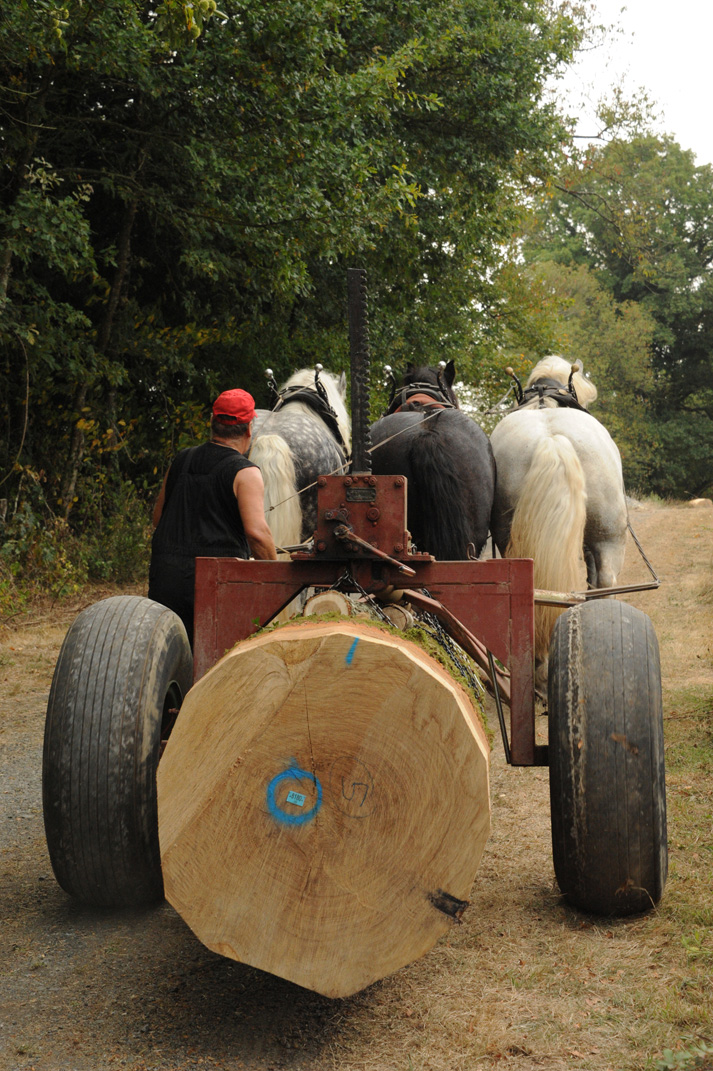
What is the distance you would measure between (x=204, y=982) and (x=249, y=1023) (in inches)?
10.9

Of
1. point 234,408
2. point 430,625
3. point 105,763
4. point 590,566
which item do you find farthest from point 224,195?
point 105,763

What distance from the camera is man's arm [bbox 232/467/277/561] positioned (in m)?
3.84

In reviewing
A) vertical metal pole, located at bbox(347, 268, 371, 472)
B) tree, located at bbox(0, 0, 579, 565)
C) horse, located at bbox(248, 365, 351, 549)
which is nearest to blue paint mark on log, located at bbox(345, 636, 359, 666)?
vertical metal pole, located at bbox(347, 268, 371, 472)

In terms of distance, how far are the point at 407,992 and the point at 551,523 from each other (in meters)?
3.47

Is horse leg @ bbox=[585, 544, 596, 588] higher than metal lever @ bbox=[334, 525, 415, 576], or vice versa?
metal lever @ bbox=[334, 525, 415, 576]

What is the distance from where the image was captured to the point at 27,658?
7.86 meters

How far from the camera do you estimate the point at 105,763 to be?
9.84 ft

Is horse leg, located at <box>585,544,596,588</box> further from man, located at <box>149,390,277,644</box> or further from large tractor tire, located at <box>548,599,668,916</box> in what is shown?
large tractor tire, located at <box>548,599,668,916</box>

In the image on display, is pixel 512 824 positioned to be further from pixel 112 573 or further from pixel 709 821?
pixel 112 573

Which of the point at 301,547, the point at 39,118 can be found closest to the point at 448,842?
the point at 301,547

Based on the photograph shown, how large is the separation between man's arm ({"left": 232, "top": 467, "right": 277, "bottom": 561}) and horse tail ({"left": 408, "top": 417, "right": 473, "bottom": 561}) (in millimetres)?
1725

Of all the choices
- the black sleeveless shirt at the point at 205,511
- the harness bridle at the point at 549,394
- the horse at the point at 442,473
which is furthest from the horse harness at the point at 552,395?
the black sleeveless shirt at the point at 205,511

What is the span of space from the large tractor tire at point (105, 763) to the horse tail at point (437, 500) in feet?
8.38

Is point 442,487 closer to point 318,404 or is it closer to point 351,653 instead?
point 318,404
